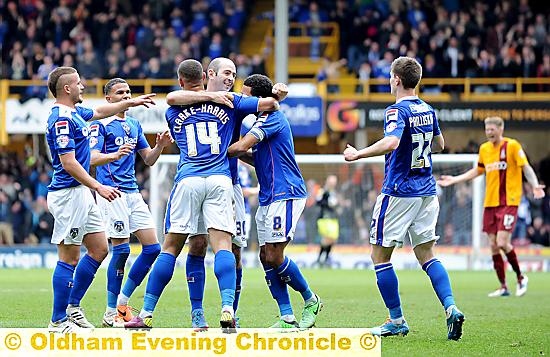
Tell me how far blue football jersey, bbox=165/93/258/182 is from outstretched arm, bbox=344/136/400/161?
931 millimetres

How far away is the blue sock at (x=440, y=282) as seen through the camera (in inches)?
393

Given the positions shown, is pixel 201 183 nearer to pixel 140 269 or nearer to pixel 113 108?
pixel 113 108

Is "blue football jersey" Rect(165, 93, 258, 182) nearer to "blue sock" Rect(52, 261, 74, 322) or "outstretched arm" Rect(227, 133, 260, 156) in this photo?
"outstretched arm" Rect(227, 133, 260, 156)

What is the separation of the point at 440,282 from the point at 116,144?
11.8ft

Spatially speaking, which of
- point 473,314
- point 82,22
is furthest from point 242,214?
point 82,22

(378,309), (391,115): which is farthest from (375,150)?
(378,309)

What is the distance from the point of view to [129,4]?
3403cm

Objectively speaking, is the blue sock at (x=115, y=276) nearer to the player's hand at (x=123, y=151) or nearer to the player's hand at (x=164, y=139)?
the player's hand at (x=123, y=151)

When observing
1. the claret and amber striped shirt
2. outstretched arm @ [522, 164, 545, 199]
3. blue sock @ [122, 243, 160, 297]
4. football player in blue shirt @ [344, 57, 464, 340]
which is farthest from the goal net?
football player in blue shirt @ [344, 57, 464, 340]

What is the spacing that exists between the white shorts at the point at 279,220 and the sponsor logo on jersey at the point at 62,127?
1972 millimetres

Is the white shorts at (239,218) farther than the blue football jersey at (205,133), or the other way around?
the white shorts at (239,218)

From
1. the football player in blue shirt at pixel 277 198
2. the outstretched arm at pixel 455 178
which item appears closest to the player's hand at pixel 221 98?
the football player in blue shirt at pixel 277 198

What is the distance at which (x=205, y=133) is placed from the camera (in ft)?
31.6

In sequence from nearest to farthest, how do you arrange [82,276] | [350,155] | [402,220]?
[350,155] < [402,220] < [82,276]
